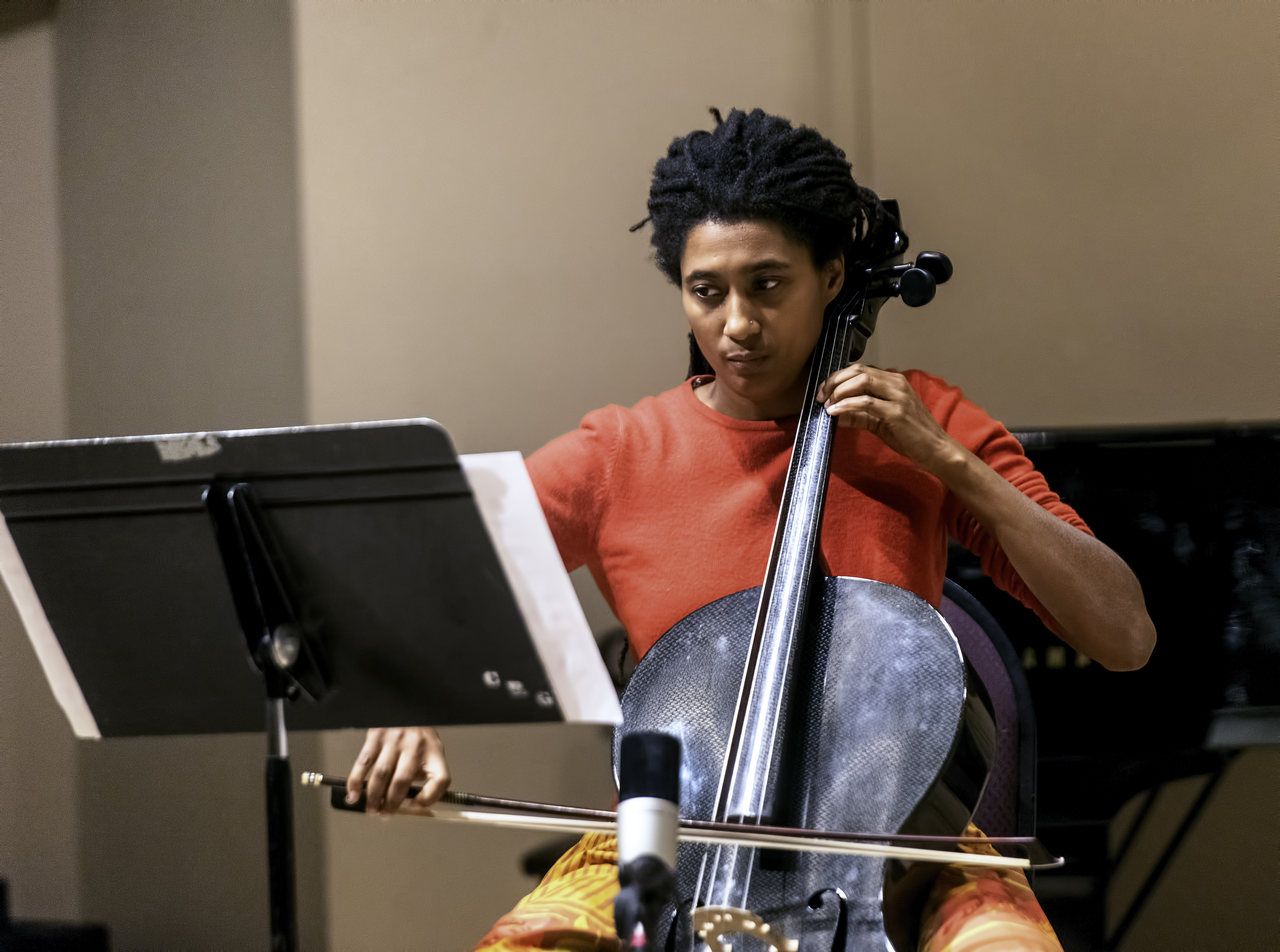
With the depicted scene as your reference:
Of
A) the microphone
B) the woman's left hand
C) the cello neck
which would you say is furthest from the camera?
the woman's left hand

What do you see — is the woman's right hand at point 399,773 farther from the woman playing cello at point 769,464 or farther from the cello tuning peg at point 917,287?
the cello tuning peg at point 917,287

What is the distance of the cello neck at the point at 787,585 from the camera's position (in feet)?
3.01

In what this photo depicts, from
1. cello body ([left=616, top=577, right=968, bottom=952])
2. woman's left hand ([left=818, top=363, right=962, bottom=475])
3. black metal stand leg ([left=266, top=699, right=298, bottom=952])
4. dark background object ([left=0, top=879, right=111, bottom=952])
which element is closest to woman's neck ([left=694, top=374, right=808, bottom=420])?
woman's left hand ([left=818, top=363, right=962, bottom=475])

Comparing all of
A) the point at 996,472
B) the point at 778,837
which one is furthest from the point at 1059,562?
the point at 778,837

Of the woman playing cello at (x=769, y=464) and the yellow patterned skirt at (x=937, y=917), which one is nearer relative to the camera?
the yellow patterned skirt at (x=937, y=917)

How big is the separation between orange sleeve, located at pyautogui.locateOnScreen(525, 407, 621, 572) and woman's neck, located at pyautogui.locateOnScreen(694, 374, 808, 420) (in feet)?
0.48

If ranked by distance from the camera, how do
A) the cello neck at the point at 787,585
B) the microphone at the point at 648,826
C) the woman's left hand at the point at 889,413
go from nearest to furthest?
the microphone at the point at 648,826 < the cello neck at the point at 787,585 < the woman's left hand at the point at 889,413

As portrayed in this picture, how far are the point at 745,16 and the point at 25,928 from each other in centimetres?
193

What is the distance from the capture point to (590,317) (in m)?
1.73

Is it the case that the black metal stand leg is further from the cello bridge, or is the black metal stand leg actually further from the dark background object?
the dark background object

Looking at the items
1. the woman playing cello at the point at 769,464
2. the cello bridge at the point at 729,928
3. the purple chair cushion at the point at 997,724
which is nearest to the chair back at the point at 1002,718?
the purple chair cushion at the point at 997,724

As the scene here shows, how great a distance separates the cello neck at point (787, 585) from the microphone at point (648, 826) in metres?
0.26

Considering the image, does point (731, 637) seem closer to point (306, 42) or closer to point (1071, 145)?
point (1071, 145)

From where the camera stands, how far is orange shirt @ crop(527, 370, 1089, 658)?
1.22m
